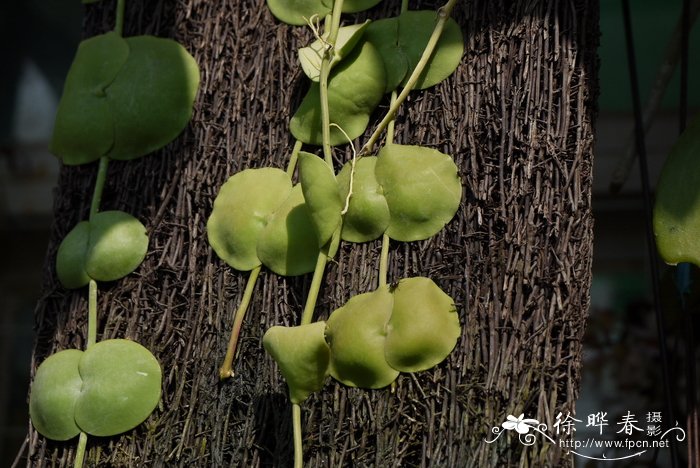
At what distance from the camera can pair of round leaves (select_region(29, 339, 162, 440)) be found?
1.23 m

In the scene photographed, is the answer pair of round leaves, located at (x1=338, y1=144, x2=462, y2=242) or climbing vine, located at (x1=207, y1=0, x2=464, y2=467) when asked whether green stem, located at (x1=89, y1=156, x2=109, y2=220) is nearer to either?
climbing vine, located at (x1=207, y1=0, x2=464, y2=467)

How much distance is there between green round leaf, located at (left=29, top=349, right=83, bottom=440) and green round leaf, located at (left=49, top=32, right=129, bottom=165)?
1.09ft

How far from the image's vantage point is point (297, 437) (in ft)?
3.62

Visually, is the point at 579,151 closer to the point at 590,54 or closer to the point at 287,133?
the point at 590,54

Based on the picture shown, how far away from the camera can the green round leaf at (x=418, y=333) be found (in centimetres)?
111

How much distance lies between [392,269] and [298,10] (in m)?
0.46

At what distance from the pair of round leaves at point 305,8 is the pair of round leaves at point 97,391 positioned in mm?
557

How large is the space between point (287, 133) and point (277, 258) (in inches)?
8.0

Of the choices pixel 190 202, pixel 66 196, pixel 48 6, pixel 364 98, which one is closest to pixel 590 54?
pixel 364 98

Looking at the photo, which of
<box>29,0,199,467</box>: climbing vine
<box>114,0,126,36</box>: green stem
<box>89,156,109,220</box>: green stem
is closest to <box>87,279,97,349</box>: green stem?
<box>29,0,199,467</box>: climbing vine

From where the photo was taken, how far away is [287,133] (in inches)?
51.4

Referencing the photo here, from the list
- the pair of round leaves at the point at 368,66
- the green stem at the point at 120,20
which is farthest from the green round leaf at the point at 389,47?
the green stem at the point at 120,20

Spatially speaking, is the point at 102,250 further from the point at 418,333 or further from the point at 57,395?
the point at 418,333

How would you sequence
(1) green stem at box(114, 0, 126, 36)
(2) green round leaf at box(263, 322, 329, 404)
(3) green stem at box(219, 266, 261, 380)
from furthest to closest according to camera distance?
(1) green stem at box(114, 0, 126, 36) → (3) green stem at box(219, 266, 261, 380) → (2) green round leaf at box(263, 322, 329, 404)
